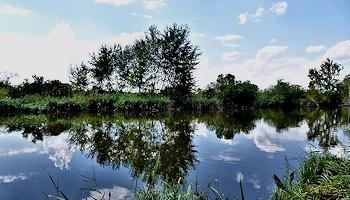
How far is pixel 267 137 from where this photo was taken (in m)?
17.0

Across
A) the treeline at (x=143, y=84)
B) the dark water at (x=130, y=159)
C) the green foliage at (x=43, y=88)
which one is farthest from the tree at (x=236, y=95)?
the dark water at (x=130, y=159)

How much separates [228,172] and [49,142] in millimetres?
7922

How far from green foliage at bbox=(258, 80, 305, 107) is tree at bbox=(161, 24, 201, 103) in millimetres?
17542

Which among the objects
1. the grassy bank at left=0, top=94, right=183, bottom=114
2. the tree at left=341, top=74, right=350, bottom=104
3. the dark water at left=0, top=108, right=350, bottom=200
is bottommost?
the dark water at left=0, top=108, right=350, bottom=200

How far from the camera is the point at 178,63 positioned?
41.4 metres

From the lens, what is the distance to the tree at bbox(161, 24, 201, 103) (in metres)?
41.6

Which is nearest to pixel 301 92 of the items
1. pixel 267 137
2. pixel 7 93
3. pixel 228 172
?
pixel 7 93

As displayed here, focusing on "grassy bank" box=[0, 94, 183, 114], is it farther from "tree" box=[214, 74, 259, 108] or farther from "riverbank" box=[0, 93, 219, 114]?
"tree" box=[214, 74, 259, 108]

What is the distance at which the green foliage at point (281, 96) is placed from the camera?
2279 inches

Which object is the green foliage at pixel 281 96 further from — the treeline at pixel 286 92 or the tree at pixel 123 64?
the tree at pixel 123 64

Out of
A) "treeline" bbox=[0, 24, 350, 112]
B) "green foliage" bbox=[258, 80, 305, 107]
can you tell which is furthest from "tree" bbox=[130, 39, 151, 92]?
"green foliage" bbox=[258, 80, 305, 107]

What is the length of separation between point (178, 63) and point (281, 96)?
78.2 ft

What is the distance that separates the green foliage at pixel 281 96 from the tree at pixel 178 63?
17.5m

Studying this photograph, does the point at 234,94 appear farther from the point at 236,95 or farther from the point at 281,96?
the point at 281,96
